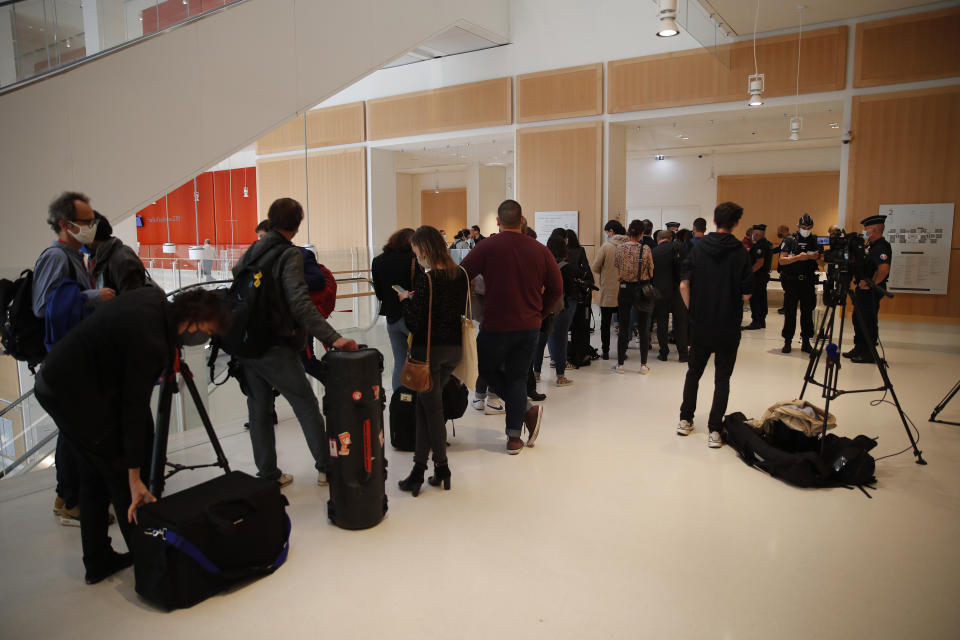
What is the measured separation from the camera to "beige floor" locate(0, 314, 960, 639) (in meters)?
2.37

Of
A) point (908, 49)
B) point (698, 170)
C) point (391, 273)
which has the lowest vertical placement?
point (391, 273)

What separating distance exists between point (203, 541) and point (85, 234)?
1.63 m

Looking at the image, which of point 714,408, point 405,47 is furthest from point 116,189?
point 714,408

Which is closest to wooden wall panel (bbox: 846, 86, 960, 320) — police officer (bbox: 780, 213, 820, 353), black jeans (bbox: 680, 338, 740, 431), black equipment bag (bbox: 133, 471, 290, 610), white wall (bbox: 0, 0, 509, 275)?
police officer (bbox: 780, 213, 820, 353)

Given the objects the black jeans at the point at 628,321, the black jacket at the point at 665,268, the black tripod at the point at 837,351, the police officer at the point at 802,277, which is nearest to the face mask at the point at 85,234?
the black tripod at the point at 837,351

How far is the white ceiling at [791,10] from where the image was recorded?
25.8 feet

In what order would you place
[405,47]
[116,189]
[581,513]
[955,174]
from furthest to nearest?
[405,47], [955,174], [116,189], [581,513]

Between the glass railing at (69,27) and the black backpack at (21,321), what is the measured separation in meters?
3.26

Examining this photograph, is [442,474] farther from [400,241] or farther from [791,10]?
[791,10]

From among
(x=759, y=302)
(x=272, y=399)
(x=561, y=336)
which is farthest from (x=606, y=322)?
(x=272, y=399)

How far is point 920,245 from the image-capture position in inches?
322

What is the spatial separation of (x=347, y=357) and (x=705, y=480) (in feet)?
7.65

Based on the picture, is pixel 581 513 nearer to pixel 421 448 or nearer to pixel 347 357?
pixel 421 448

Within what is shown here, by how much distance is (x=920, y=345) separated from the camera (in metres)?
8.20
